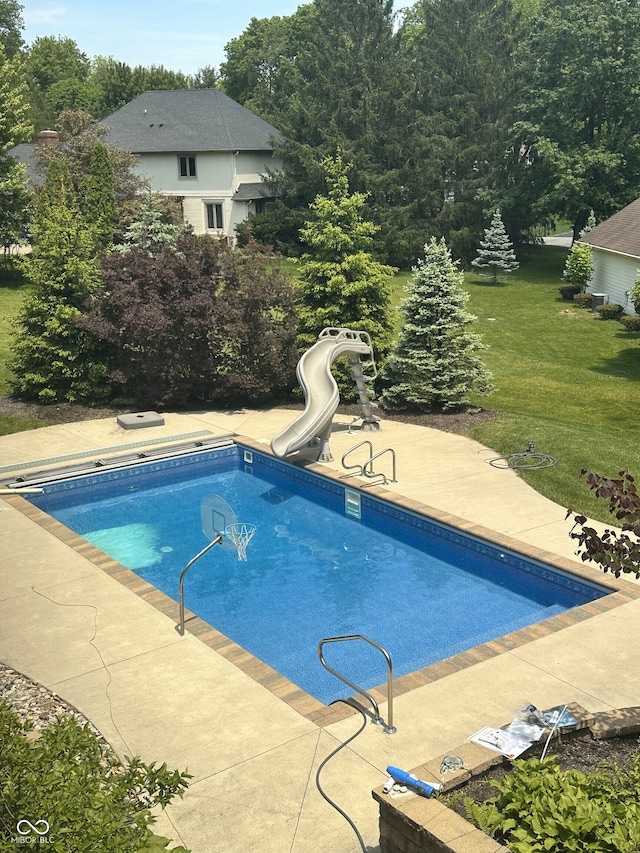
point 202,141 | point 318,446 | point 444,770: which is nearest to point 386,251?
point 202,141

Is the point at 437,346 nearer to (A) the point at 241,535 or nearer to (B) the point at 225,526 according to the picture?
(B) the point at 225,526

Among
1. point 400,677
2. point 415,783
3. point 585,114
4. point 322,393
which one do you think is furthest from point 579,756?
point 585,114

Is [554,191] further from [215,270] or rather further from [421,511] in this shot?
[421,511]

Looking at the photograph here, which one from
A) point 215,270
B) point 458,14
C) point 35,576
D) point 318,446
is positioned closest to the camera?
point 35,576

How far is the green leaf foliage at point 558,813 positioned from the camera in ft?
16.8

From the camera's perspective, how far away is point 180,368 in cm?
2128

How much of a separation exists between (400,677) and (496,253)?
32185 millimetres

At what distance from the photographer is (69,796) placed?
13.6 feet

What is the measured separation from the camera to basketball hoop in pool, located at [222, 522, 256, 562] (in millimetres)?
14078

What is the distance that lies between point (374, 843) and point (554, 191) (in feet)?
123

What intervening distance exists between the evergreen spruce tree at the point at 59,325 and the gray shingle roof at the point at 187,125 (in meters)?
26.4

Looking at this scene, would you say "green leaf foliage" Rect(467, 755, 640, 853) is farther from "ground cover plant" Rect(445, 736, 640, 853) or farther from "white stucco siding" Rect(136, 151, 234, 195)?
"white stucco siding" Rect(136, 151, 234, 195)

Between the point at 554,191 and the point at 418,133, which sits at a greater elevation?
the point at 418,133

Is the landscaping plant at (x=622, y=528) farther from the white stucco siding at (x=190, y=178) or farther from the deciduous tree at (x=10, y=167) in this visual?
the white stucco siding at (x=190, y=178)
